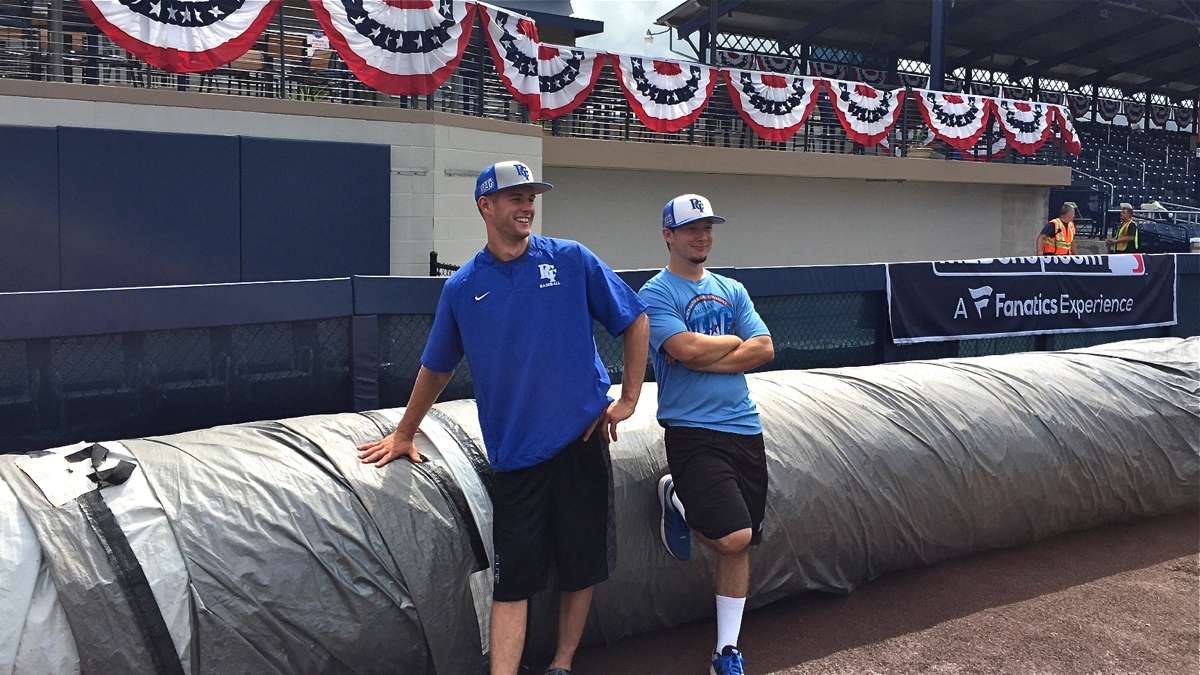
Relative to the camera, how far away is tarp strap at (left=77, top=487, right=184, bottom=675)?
297cm

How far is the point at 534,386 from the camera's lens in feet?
10.7

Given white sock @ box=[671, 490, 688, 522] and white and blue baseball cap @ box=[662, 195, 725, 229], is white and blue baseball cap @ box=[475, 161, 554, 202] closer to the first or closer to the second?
white and blue baseball cap @ box=[662, 195, 725, 229]

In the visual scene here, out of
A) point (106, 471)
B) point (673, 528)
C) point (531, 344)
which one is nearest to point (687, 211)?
point (531, 344)

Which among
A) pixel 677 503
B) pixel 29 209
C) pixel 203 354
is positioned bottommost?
pixel 677 503

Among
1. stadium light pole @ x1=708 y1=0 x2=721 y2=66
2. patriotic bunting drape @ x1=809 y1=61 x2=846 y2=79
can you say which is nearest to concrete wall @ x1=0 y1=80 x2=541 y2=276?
stadium light pole @ x1=708 y1=0 x2=721 y2=66

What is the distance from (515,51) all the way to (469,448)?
327 inches

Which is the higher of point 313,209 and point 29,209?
point 313,209

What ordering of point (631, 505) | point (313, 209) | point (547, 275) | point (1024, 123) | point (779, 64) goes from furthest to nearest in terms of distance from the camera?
point (779, 64)
point (1024, 123)
point (313, 209)
point (631, 505)
point (547, 275)

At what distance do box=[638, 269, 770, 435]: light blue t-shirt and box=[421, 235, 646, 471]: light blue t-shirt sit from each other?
13.5 inches

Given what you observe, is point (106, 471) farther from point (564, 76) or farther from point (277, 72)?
point (564, 76)

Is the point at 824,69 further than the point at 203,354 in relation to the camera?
Yes

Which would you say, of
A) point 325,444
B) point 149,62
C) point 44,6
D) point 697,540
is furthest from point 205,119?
point 697,540

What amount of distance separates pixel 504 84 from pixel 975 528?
26.6 feet

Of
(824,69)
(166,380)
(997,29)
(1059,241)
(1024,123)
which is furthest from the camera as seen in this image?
(997,29)
